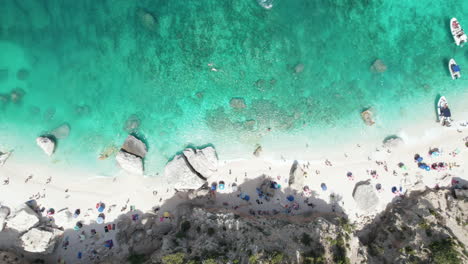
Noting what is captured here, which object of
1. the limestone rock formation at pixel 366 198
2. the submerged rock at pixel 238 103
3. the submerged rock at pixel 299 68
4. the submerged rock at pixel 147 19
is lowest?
the limestone rock formation at pixel 366 198

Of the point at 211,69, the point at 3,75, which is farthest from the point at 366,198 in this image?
the point at 3,75

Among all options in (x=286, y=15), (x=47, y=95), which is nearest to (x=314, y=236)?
(x=286, y=15)

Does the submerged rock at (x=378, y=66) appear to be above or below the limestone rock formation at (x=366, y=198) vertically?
above

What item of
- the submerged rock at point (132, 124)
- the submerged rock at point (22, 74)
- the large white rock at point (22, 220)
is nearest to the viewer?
the large white rock at point (22, 220)

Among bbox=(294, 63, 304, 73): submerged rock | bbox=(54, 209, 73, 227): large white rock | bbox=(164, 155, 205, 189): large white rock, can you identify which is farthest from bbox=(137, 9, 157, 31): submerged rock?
bbox=(54, 209, 73, 227): large white rock

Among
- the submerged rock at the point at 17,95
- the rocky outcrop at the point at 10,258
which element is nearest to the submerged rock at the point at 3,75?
the submerged rock at the point at 17,95

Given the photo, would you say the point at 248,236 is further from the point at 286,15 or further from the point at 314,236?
the point at 286,15

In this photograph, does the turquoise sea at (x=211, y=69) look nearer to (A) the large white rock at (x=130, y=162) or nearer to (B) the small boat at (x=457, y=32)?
(B) the small boat at (x=457, y=32)
